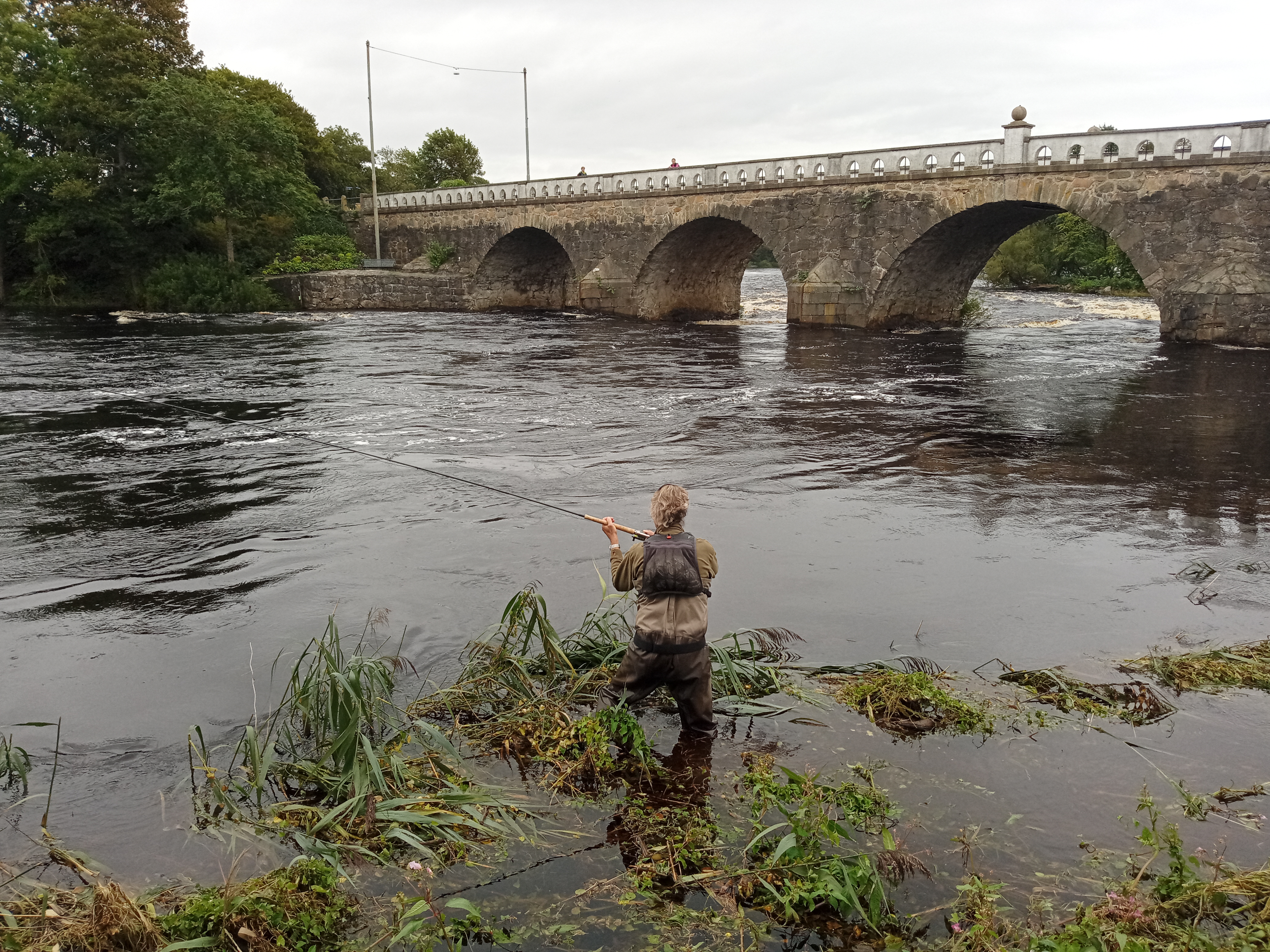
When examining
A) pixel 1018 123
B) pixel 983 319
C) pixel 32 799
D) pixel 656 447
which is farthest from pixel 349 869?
pixel 983 319

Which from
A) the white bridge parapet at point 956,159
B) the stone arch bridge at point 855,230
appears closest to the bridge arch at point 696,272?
the stone arch bridge at point 855,230

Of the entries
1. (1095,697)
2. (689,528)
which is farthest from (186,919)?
(689,528)

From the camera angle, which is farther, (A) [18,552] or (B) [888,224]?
(B) [888,224]

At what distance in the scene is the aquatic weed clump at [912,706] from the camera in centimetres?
488

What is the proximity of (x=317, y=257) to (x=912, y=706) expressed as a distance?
43.2 m

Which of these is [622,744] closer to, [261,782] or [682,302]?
[261,782]

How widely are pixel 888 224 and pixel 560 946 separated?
2609 centimetres

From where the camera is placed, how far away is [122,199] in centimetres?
3822

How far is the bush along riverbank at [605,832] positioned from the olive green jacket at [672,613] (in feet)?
1.36

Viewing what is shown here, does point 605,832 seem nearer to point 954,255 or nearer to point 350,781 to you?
point 350,781

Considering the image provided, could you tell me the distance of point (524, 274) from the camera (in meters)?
45.1

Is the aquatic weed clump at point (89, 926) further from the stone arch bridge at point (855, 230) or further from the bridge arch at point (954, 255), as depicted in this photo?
the stone arch bridge at point (855, 230)

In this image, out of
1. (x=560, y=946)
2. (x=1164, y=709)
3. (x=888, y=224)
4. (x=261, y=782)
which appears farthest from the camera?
(x=888, y=224)

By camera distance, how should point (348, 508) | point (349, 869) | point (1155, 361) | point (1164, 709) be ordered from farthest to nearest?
1. point (1155, 361)
2. point (348, 508)
3. point (1164, 709)
4. point (349, 869)
